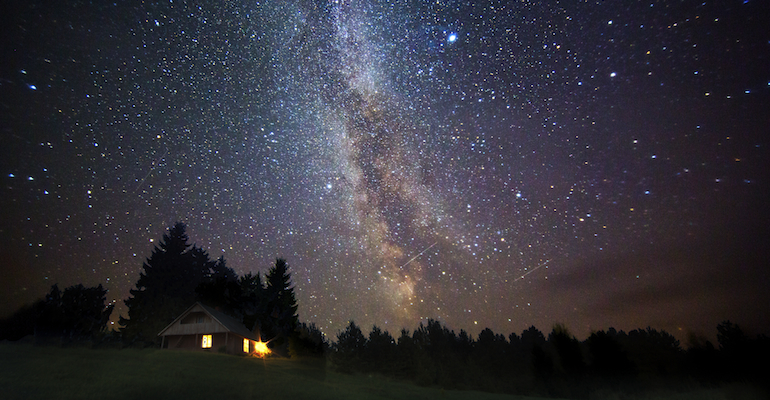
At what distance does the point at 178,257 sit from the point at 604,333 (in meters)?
73.4

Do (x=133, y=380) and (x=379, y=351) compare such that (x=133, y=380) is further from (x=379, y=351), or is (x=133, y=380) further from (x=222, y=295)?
(x=379, y=351)

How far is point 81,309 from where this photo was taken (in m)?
65.3

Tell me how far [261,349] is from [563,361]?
4673 cm

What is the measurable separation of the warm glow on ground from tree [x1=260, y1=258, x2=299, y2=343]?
3.17 metres

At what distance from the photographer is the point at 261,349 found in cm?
4300

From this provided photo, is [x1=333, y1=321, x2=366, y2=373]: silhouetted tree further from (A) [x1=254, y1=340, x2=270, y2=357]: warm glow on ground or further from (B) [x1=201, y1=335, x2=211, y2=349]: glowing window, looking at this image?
(B) [x1=201, y1=335, x2=211, y2=349]: glowing window

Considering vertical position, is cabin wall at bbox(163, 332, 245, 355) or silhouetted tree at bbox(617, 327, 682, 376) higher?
cabin wall at bbox(163, 332, 245, 355)

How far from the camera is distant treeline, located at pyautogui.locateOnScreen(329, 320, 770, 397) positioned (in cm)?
4975

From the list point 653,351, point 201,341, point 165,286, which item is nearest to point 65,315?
point 165,286

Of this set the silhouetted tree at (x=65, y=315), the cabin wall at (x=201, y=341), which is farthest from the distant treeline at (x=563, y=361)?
the silhouetted tree at (x=65, y=315)

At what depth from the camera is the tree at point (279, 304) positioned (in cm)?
5028

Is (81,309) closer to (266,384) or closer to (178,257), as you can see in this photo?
(178,257)

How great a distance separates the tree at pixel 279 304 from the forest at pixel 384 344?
0.17 metres

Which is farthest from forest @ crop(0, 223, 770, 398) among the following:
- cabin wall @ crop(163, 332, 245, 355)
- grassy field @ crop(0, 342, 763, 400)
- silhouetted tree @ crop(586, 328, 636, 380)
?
grassy field @ crop(0, 342, 763, 400)
